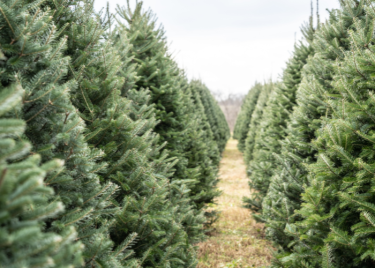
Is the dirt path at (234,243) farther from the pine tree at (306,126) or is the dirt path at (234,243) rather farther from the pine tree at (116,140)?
the pine tree at (116,140)

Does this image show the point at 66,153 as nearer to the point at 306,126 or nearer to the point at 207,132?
the point at 306,126

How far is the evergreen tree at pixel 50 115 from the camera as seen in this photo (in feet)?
5.01

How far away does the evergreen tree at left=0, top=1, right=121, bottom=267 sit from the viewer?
1528mm

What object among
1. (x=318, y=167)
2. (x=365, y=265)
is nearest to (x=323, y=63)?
(x=318, y=167)

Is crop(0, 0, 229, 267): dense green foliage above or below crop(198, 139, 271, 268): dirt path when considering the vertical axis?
above

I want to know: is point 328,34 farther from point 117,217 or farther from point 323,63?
point 117,217

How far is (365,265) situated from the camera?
2270 mm

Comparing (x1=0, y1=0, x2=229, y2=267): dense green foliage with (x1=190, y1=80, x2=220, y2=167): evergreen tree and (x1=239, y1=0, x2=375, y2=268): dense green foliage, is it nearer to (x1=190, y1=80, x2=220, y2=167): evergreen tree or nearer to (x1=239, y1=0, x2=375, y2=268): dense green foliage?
(x1=239, y1=0, x2=375, y2=268): dense green foliage

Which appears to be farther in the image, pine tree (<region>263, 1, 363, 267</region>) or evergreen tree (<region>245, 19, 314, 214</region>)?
evergreen tree (<region>245, 19, 314, 214</region>)

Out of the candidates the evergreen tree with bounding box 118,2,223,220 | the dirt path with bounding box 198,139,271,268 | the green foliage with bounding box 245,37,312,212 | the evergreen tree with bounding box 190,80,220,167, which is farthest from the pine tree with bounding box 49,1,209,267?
the evergreen tree with bounding box 190,80,220,167

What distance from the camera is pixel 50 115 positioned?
1.61 meters

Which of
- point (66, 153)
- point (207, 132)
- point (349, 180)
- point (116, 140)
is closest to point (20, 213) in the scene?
point (66, 153)

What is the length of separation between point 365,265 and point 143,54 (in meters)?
5.02

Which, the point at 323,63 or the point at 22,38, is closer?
the point at 22,38
